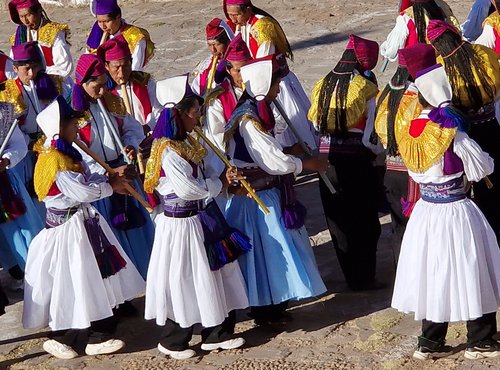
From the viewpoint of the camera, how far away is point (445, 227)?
649cm

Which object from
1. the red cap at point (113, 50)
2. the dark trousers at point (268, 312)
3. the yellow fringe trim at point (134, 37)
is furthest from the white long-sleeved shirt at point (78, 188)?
the yellow fringe trim at point (134, 37)

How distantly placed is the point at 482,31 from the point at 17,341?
395 centimetres

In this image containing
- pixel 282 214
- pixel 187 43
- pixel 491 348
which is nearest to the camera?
pixel 491 348

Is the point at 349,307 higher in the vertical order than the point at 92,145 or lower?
lower

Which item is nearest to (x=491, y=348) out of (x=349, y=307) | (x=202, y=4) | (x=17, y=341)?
(x=349, y=307)

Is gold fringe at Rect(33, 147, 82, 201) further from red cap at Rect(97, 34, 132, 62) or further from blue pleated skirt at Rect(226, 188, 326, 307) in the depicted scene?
red cap at Rect(97, 34, 132, 62)

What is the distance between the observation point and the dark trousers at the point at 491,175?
7.68 m

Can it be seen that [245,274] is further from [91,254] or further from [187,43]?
[187,43]

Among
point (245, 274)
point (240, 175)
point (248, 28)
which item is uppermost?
point (248, 28)

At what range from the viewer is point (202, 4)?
16625 mm

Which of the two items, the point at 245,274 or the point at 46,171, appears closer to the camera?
the point at 46,171

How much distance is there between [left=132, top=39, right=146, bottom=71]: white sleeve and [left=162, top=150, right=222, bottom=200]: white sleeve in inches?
96.3

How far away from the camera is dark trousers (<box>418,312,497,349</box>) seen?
670 centimetres

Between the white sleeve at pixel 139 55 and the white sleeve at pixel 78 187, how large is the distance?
2.29 m
